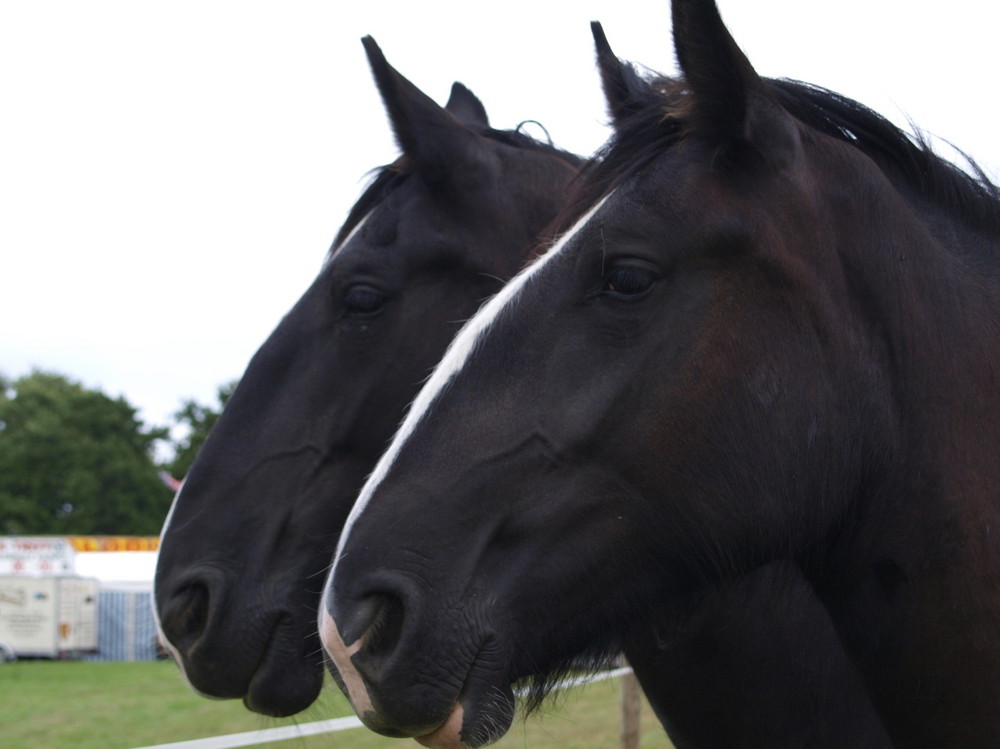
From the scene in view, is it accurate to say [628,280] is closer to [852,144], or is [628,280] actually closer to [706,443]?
[706,443]

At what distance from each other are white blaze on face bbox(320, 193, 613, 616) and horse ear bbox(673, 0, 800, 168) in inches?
11.8

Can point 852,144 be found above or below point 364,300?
above

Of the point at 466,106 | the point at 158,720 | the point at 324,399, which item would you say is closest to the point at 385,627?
the point at 324,399

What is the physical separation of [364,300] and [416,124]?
0.72 meters

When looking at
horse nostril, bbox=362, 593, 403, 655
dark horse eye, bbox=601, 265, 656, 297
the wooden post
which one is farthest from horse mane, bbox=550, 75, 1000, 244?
the wooden post

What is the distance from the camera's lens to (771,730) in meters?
2.84

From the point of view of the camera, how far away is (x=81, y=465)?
65.6 meters

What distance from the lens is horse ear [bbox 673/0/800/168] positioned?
2.05 metres

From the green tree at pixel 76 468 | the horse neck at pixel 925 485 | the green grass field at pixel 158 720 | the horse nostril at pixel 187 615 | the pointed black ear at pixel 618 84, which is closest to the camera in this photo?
the horse neck at pixel 925 485

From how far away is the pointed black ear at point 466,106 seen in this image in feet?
15.2

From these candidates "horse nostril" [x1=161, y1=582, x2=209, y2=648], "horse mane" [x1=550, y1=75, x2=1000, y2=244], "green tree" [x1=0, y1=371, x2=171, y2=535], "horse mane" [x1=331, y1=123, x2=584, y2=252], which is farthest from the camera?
"green tree" [x1=0, y1=371, x2=171, y2=535]

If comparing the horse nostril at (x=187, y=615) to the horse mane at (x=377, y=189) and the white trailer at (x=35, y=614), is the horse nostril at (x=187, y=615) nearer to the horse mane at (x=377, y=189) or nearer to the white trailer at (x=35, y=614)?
the horse mane at (x=377, y=189)

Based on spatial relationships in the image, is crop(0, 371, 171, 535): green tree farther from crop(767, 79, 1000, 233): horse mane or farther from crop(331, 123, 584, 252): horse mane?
crop(767, 79, 1000, 233): horse mane

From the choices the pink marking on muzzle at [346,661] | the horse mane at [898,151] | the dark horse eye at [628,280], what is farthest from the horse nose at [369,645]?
the horse mane at [898,151]
